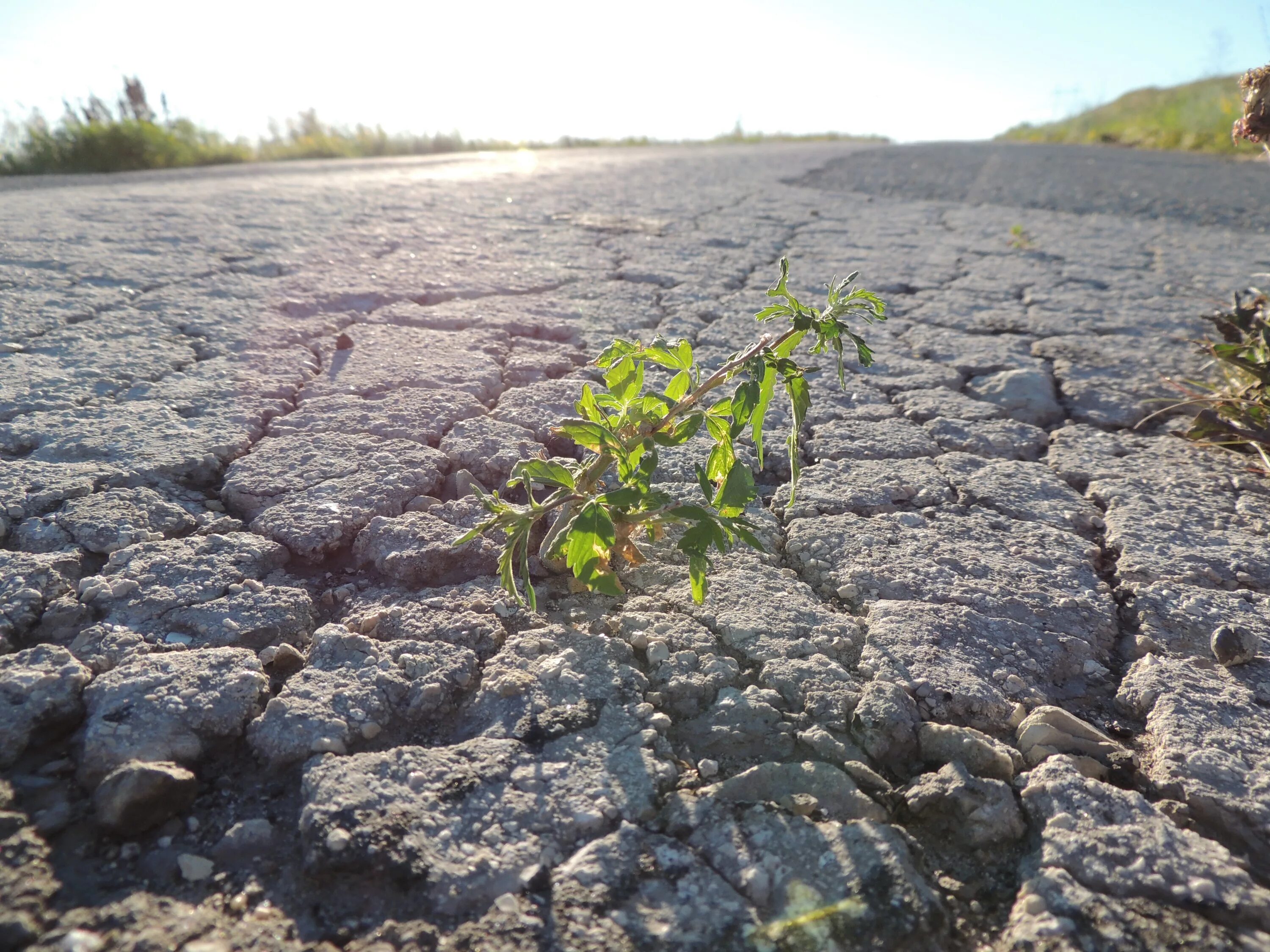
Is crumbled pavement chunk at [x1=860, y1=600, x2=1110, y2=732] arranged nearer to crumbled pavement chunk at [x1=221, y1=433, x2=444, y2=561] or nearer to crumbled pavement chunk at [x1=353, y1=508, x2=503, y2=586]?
crumbled pavement chunk at [x1=353, y1=508, x2=503, y2=586]

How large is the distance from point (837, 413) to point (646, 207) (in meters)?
2.85

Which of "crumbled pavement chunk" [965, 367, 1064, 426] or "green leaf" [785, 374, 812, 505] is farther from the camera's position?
"crumbled pavement chunk" [965, 367, 1064, 426]

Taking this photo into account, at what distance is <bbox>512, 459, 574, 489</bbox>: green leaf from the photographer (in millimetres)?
1111

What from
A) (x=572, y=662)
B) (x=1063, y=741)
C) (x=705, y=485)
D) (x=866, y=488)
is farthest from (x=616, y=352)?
(x=1063, y=741)

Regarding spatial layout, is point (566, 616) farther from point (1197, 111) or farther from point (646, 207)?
point (1197, 111)

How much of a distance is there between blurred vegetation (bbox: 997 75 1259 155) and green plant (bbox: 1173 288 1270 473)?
5732mm

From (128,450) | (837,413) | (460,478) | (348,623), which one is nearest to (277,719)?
(348,623)

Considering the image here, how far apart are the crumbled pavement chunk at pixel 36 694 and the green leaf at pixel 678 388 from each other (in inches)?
34.8

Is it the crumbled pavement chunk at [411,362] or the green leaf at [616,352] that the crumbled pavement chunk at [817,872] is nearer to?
the green leaf at [616,352]

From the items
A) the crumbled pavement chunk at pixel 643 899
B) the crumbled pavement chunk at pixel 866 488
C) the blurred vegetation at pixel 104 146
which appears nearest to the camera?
the crumbled pavement chunk at pixel 643 899

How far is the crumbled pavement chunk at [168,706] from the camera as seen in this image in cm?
96

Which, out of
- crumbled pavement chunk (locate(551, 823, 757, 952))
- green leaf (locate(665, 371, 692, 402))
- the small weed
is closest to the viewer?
crumbled pavement chunk (locate(551, 823, 757, 952))

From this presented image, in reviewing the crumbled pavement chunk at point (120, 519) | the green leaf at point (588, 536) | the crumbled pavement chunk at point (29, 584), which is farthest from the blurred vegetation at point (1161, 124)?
the crumbled pavement chunk at point (29, 584)

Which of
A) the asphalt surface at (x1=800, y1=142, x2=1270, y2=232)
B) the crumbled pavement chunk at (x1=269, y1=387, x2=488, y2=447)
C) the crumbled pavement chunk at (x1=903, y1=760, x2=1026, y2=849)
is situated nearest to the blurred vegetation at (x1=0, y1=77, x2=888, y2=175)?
the asphalt surface at (x1=800, y1=142, x2=1270, y2=232)
